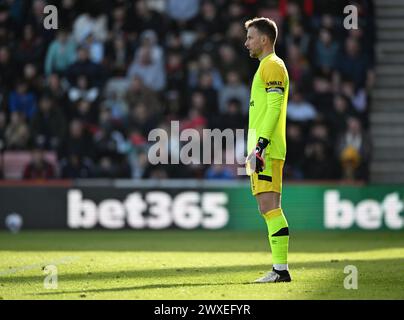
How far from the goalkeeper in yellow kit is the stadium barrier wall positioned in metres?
8.21

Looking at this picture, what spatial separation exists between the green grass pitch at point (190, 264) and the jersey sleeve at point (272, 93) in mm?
1384

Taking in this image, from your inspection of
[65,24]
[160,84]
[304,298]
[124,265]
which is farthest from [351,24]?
[304,298]

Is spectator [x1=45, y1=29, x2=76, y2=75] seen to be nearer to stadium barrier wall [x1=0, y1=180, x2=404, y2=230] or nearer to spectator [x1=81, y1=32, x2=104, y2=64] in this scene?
spectator [x1=81, y1=32, x2=104, y2=64]

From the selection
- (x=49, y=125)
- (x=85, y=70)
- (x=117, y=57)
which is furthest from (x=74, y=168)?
(x=117, y=57)

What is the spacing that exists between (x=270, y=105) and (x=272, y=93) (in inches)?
4.5

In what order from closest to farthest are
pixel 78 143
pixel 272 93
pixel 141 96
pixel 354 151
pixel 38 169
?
pixel 272 93, pixel 38 169, pixel 354 151, pixel 78 143, pixel 141 96

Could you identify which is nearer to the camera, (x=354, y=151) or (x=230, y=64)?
(x=354, y=151)

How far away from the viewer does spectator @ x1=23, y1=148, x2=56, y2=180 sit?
720 inches

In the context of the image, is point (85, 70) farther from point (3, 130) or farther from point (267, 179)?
point (267, 179)

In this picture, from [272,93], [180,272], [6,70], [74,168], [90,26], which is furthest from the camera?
[90,26]

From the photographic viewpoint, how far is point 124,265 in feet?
35.8

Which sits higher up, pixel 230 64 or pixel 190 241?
pixel 230 64

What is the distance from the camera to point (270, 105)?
9.02 m

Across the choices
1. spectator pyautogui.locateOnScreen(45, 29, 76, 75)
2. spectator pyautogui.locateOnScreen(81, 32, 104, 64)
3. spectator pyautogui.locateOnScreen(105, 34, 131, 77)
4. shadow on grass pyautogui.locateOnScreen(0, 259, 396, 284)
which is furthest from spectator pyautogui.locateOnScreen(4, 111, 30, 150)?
shadow on grass pyautogui.locateOnScreen(0, 259, 396, 284)
